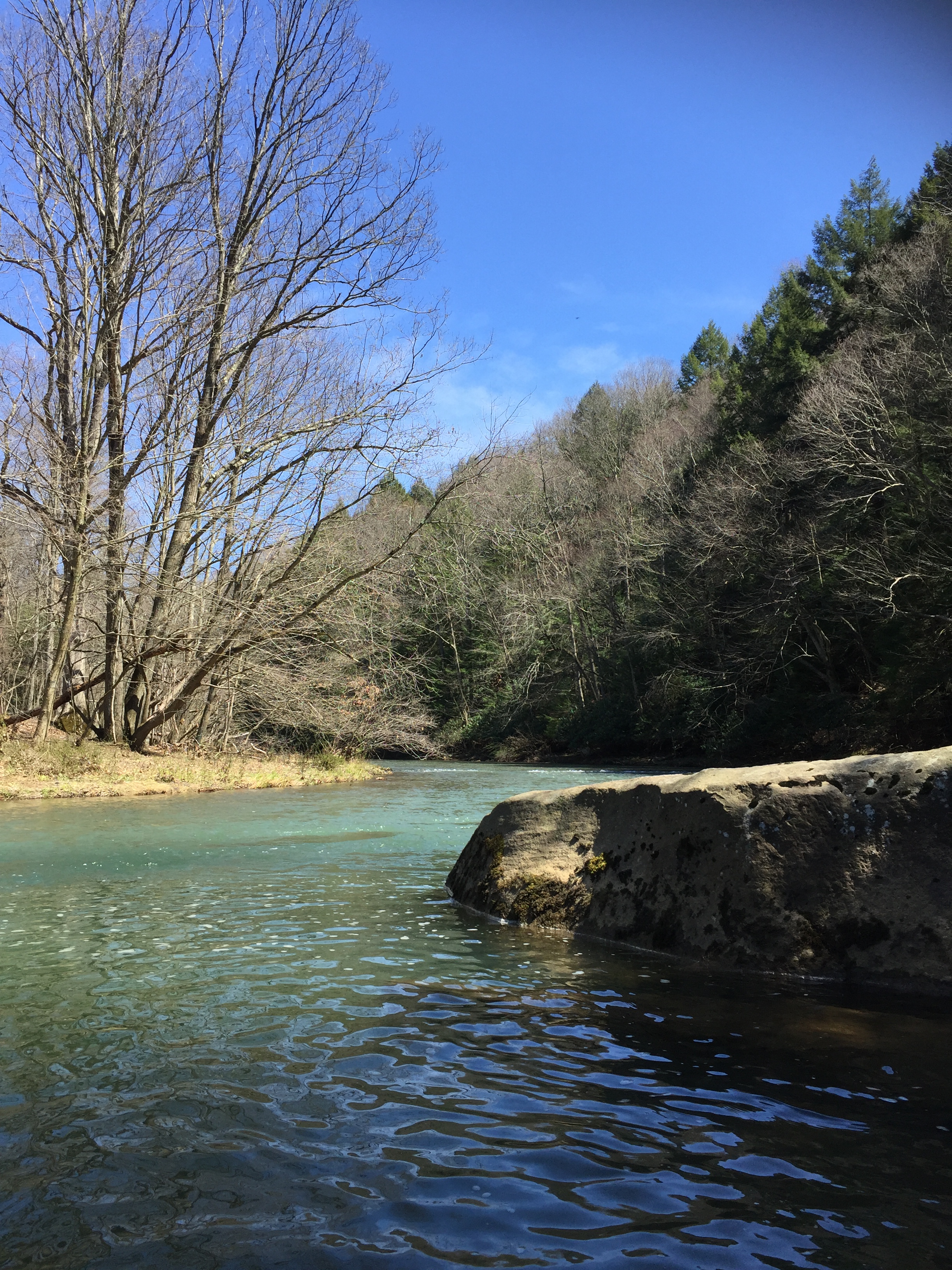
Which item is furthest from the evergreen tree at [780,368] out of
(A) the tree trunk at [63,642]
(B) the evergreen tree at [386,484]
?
(A) the tree trunk at [63,642]

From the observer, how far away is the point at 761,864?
4.97m

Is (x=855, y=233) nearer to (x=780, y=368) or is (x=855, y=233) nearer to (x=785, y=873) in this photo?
(x=780, y=368)

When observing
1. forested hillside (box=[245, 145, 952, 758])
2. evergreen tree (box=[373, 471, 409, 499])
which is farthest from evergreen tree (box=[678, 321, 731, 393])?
evergreen tree (box=[373, 471, 409, 499])

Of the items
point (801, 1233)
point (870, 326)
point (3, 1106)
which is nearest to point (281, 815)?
point (3, 1106)

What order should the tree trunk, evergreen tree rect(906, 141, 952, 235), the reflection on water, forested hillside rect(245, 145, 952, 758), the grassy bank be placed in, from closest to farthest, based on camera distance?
1. the reflection on water
2. the grassy bank
3. the tree trunk
4. forested hillside rect(245, 145, 952, 758)
5. evergreen tree rect(906, 141, 952, 235)

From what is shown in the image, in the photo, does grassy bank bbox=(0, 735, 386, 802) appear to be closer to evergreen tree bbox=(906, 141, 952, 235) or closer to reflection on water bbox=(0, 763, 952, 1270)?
reflection on water bbox=(0, 763, 952, 1270)

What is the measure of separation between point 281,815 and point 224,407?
9186 millimetres

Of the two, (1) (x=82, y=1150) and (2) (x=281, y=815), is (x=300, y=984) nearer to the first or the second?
(1) (x=82, y=1150)

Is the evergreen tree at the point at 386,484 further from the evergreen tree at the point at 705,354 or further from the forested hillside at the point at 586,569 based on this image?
the evergreen tree at the point at 705,354

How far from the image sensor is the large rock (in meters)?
4.61

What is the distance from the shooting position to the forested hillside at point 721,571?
18.6 m

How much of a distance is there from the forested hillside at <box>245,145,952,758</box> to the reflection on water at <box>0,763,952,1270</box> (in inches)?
524

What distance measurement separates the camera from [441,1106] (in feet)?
9.41

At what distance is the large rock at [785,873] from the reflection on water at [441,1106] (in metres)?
0.34
